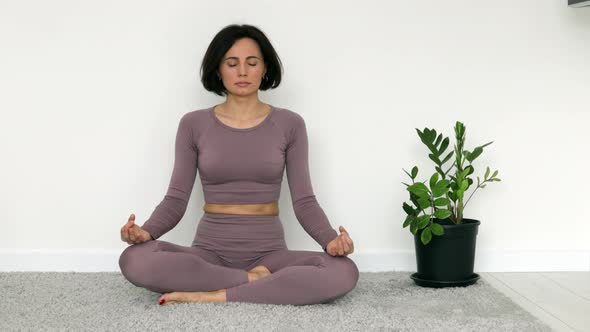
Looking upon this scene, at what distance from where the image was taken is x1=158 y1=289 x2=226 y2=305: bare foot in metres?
2.33

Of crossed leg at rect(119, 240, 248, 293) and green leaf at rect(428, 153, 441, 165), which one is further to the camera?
green leaf at rect(428, 153, 441, 165)

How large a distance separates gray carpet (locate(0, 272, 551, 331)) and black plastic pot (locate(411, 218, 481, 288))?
0.05m

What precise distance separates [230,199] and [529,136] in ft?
4.04

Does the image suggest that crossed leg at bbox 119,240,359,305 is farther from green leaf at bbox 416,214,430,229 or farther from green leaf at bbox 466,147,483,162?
green leaf at bbox 466,147,483,162

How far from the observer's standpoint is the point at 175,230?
3.01m

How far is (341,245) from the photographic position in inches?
93.6

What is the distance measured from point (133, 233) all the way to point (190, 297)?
0.27m

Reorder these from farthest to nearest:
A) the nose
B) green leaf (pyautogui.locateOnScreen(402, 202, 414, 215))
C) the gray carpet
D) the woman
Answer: green leaf (pyautogui.locateOnScreen(402, 202, 414, 215)), the nose, the woman, the gray carpet

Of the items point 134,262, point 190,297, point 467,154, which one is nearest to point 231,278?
point 190,297

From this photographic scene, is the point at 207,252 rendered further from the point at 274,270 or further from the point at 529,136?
the point at 529,136

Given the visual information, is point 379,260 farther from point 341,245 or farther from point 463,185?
point 341,245

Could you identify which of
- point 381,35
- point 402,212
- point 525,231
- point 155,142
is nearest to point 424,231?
point 402,212

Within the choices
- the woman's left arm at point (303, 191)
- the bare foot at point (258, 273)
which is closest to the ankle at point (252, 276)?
the bare foot at point (258, 273)

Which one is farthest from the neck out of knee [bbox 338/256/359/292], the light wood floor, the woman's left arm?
the light wood floor
